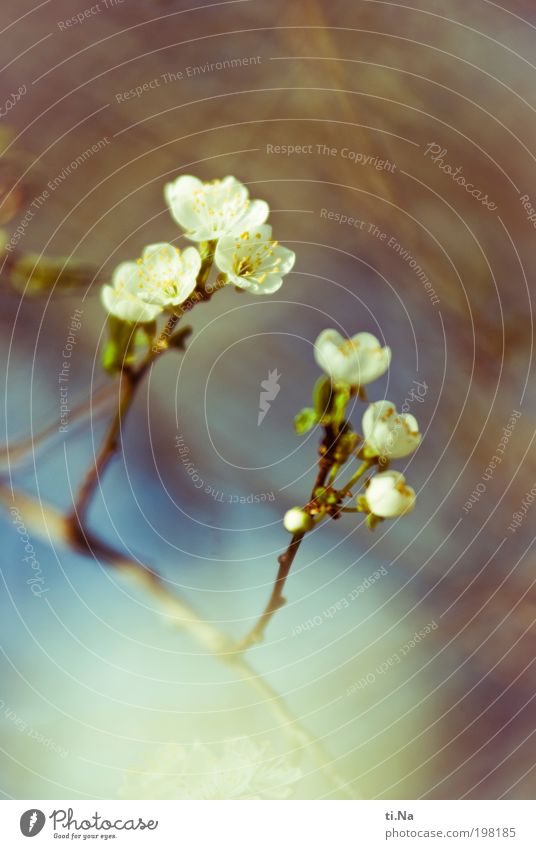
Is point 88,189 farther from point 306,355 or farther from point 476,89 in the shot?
point 476,89

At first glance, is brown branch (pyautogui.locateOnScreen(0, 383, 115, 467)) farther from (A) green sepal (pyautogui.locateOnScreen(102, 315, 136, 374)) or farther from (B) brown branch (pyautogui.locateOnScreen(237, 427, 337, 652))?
(B) brown branch (pyautogui.locateOnScreen(237, 427, 337, 652))

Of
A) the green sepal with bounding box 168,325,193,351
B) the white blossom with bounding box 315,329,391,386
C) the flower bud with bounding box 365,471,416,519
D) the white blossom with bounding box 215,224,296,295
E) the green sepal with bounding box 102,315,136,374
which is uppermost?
the white blossom with bounding box 215,224,296,295

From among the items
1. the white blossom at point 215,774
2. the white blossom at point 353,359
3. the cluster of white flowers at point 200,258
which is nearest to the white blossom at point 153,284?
the cluster of white flowers at point 200,258

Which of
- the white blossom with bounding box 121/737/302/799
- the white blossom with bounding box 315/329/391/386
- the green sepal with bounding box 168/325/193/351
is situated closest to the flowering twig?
the white blossom with bounding box 315/329/391/386

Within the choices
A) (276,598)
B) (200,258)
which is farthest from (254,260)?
(276,598)

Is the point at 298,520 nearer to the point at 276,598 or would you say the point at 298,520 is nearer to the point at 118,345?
the point at 276,598

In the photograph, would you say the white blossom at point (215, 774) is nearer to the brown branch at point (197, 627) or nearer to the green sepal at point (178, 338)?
the brown branch at point (197, 627)

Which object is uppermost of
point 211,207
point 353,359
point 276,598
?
point 211,207
